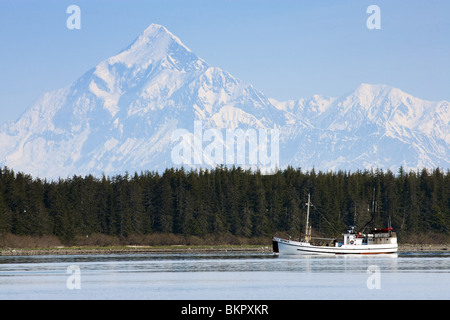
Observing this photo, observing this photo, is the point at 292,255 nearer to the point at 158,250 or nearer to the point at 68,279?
the point at 158,250

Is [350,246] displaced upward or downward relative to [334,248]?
upward

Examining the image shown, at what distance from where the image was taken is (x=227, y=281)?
84062 millimetres

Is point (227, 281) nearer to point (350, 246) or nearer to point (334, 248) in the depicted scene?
point (350, 246)

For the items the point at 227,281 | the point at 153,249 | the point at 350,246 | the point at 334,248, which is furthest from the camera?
the point at 153,249

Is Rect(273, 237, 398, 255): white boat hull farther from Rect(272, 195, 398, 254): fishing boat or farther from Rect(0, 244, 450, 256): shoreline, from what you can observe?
Rect(0, 244, 450, 256): shoreline

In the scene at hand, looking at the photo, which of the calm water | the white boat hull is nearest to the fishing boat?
the white boat hull

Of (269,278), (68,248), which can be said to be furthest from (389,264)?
(68,248)

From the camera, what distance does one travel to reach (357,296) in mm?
68875

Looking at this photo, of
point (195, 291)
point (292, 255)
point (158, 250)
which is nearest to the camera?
point (195, 291)

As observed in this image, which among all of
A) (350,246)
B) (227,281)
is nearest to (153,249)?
(350,246)
